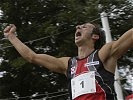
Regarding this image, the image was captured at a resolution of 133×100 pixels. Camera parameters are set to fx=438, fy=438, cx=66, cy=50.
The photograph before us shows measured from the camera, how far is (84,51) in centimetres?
363

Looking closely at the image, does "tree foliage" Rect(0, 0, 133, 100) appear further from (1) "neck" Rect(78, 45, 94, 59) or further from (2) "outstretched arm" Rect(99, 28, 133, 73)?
(2) "outstretched arm" Rect(99, 28, 133, 73)

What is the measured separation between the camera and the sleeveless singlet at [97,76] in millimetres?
3324

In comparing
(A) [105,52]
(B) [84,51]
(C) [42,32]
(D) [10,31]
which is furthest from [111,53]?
(C) [42,32]

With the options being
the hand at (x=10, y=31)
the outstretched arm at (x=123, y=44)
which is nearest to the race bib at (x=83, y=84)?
the outstretched arm at (x=123, y=44)

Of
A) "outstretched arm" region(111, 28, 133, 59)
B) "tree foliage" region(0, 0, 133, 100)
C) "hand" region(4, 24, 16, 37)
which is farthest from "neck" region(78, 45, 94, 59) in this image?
"tree foliage" region(0, 0, 133, 100)

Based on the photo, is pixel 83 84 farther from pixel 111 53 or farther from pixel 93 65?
pixel 111 53

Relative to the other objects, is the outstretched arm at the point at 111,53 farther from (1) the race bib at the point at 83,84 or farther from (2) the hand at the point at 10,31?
(2) the hand at the point at 10,31

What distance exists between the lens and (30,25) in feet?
56.6

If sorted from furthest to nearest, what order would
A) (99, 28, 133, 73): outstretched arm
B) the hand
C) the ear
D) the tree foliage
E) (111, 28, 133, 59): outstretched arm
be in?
the tree foliage → the hand → the ear → (99, 28, 133, 73): outstretched arm → (111, 28, 133, 59): outstretched arm

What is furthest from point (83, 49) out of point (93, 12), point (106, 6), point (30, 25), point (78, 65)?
point (30, 25)

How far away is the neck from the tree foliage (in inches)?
468

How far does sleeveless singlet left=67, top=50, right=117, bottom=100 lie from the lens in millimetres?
3324

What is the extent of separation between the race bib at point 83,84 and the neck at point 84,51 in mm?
202

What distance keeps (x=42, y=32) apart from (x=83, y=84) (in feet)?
42.8
